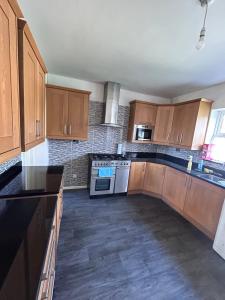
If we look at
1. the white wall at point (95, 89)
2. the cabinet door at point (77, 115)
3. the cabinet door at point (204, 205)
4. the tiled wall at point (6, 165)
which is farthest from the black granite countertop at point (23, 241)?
the white wall at point (95, 89)

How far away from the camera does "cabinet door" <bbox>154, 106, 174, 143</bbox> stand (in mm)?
3377

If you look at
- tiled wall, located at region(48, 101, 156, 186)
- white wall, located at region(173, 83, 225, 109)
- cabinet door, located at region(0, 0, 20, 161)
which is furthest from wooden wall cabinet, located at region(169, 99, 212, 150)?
cabinet door, located at region(0, 0, 20, 161)

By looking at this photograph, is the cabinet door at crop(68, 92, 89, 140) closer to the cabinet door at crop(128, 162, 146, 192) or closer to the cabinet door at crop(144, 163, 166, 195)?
the cabinet door at crop(128, 162, 146, 192)

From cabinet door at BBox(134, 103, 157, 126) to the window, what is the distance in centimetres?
128

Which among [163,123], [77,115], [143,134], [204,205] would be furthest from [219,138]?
[77,115]

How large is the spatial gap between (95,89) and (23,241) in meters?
3.10

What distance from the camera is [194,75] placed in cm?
239

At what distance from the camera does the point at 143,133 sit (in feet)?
11.6

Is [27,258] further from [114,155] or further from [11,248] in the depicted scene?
[114,155]

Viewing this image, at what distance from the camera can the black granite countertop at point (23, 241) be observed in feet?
1.95

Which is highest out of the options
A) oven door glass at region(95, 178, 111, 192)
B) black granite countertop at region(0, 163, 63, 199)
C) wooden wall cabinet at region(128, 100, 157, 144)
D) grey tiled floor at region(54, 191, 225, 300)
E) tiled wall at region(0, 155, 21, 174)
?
wooden wall cabinet at region(128, 100, 157, 144)

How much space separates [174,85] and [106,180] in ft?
8.01

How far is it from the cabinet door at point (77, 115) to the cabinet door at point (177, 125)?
196 centimetres

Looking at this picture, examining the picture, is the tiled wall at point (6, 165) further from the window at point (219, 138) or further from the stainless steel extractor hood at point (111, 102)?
the window at point (219, 138)
